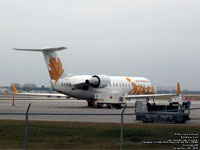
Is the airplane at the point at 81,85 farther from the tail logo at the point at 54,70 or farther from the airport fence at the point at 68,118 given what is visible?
the airport fence at the point at 68,118

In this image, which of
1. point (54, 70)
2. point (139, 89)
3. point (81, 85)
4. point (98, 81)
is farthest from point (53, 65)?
point (139, 89)

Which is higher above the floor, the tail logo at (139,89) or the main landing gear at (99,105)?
the tail logo at (139,89)

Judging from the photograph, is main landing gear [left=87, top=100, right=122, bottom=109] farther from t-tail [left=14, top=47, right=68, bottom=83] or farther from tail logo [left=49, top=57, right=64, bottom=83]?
tail logo [left=49, top=57, right=64, bottom=83]

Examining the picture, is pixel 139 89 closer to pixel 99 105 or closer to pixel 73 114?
pixel 99 105

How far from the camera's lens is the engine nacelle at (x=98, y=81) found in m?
38.2

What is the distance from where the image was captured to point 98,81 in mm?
38812

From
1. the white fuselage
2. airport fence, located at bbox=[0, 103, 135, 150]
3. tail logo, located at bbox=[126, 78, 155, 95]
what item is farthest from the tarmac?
tail logo, located at bbox=[126, 78, 155, 95]

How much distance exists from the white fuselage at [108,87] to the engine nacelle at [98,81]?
1.69ft

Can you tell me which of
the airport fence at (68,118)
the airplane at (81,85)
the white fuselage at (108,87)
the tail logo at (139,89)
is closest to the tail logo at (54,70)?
the airplane at (81,85)

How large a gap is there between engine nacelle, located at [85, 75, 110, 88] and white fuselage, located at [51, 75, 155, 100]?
0.51 metres

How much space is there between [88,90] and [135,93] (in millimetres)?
8277

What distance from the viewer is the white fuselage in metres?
37.5

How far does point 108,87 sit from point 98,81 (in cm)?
261

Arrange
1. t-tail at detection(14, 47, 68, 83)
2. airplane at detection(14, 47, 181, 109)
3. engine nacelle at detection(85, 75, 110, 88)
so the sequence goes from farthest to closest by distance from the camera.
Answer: engine nacelle at detection(85, 75, 110, 88), t-tail at detection(14, 47, 68, 83), airplane at detection(14, 47, 181, 109)
